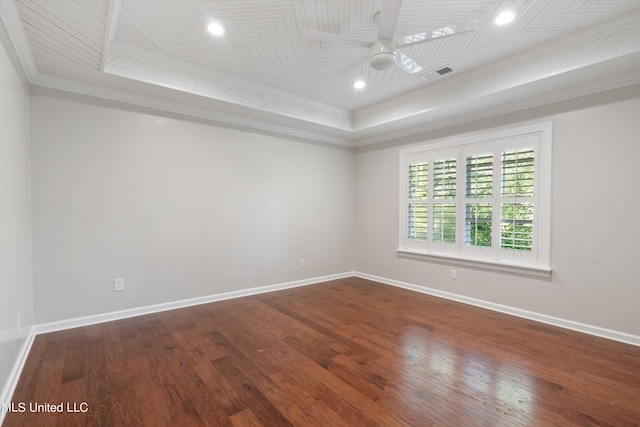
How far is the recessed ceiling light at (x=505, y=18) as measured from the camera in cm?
241

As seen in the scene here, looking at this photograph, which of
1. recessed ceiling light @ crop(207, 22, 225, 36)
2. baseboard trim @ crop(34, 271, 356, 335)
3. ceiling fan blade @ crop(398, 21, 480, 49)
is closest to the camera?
ceiling fan blade @ crop(398, 21, 480, 49)

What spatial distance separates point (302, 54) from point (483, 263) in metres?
3.41

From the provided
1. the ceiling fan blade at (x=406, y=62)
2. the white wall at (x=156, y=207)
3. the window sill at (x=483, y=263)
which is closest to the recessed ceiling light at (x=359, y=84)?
the ceiling fan blade at (x=406, y=62)

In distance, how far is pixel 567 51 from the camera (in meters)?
2.77

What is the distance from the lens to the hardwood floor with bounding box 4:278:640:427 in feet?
5.95

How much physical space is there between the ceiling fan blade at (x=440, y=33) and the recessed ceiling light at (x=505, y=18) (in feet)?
1.73

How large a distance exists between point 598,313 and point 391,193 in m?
2.96

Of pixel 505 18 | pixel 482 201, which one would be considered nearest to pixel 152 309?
pixel 482 201

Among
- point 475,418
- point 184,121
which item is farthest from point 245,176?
point 475,418

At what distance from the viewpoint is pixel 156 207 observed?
3615mm

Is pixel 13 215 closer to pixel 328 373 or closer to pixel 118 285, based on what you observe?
pixel 118 285

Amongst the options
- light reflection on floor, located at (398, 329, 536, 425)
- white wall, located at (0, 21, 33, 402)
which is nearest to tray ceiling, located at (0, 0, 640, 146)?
white wall, located at (0, 21, 33, 402)

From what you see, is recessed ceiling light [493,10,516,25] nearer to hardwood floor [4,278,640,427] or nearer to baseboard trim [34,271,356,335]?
hardwood floor [4,278,640,427]

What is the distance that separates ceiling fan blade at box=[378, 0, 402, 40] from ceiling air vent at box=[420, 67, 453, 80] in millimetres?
1341
